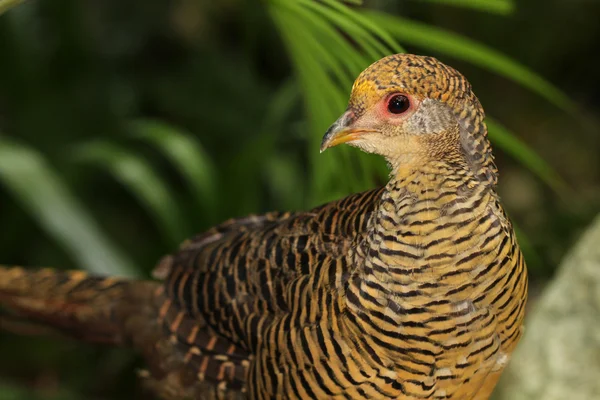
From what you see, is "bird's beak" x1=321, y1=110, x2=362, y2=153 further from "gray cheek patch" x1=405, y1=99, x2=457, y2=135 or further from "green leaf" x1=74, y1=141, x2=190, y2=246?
"green leaf" x1=74, y1=141, x2=190, y2=246

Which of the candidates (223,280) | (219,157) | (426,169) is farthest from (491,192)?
(219,157)

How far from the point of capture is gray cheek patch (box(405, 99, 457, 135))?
116 cm

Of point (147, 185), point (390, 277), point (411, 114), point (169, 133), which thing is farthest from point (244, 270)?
point (169, 133)

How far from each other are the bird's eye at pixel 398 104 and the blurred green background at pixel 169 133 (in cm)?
63

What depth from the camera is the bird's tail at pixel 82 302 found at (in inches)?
68.4

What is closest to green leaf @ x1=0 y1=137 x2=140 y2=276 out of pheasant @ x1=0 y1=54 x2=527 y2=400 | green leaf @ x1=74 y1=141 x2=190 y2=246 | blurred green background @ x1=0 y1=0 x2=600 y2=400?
blurred green background @ x1=0 y1=0 x2=600 y2=400

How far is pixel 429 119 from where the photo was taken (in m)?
1.16

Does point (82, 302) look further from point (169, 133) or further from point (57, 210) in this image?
point (169, 133)

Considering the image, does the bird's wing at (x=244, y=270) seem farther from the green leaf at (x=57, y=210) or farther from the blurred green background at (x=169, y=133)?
the green leaf at (x=57, y=210)

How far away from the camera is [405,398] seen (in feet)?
4.29

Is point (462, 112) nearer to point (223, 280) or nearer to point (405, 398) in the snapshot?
point (405, 398)

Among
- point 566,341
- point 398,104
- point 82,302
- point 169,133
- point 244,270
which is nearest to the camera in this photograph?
point 398,104

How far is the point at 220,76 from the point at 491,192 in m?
2.52

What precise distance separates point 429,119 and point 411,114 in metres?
0.03
